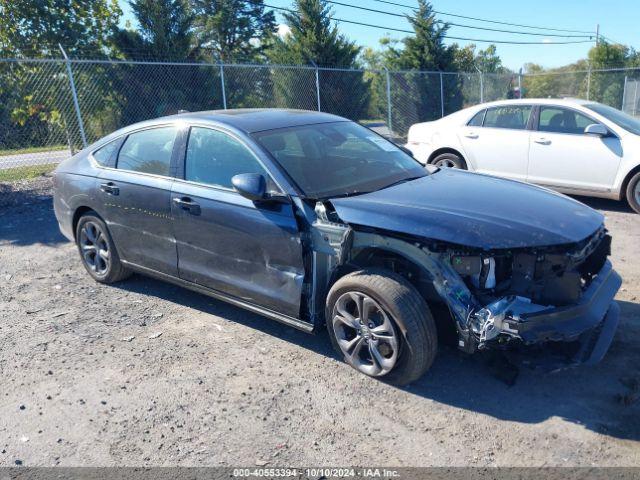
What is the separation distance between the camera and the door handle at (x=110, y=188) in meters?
4.84

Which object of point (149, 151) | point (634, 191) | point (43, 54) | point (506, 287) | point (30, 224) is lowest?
point (30, 224)

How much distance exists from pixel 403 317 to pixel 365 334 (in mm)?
361

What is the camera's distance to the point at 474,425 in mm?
3078

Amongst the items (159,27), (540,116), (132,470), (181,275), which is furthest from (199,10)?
(132,470)

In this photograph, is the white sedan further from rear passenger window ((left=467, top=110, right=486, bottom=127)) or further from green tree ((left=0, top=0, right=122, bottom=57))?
green tree ((left=0, top=0, right=122, bottom=57))

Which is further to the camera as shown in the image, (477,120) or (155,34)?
(155,34)

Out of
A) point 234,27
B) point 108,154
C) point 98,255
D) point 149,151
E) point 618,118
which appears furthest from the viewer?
point 234,27

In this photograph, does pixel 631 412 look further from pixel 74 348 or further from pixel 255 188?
pixel 74 348

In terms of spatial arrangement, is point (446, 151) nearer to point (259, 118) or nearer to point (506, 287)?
point (259, 118)

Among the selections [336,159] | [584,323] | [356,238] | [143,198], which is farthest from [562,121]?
[143,198]

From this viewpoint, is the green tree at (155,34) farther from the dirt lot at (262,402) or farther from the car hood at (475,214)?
the car hood at (475,214)

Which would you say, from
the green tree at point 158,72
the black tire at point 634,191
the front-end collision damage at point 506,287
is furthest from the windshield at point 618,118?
the green tree at point 158,72

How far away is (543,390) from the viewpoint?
133 inches

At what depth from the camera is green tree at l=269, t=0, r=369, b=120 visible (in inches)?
675
